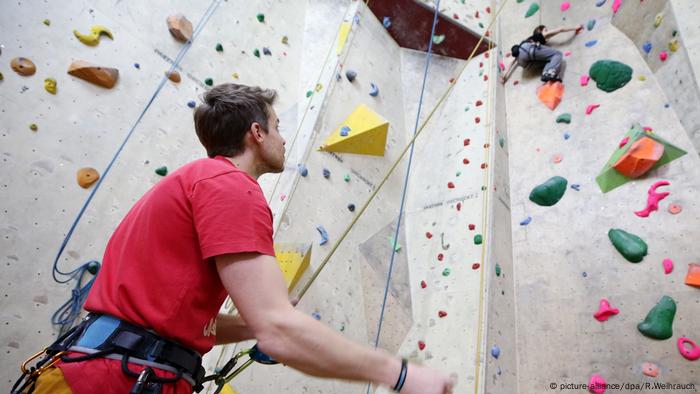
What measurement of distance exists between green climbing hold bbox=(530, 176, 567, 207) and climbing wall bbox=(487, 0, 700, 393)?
0.03 m

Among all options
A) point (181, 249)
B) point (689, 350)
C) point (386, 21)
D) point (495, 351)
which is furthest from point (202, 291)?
point (386, 21)

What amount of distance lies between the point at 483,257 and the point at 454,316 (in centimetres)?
32

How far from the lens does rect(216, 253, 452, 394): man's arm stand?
0.51 meters

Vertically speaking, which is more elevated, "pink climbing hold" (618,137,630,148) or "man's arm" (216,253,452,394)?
"pink climbing hold" (618,137,630,148)

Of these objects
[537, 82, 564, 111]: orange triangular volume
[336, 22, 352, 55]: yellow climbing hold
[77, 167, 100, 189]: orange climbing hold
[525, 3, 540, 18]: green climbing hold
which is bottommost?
[77, 167, 100, 189]: orange climbing hold

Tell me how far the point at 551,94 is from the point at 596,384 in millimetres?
1703

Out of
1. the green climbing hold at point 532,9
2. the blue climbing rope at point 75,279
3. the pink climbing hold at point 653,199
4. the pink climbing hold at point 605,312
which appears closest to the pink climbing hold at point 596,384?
the pink climbing hold at point 605,312

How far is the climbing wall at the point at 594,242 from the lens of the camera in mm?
1605

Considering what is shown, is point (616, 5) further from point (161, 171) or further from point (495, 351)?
point (161, 171)

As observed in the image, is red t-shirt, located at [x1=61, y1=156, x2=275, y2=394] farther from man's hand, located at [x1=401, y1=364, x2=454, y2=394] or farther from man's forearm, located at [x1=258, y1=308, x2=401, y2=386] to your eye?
man's hand, located at [x1=401, y1=364, x2=454, y2=394]

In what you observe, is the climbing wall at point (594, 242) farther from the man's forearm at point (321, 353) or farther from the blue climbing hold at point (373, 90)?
the man's forearm at point (321, 353)

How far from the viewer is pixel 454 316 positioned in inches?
70.8

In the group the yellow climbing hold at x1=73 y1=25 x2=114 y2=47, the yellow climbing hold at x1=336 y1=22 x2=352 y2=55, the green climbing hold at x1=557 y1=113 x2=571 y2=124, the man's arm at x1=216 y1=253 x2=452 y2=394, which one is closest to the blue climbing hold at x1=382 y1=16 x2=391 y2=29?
the yellow climbing hold at x1=336 y1=22 x2=352 y2=55

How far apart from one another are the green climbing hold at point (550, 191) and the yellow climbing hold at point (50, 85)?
2.29 meters
